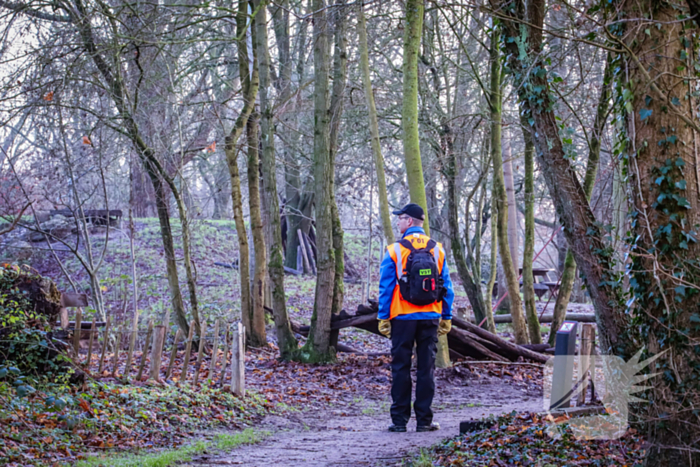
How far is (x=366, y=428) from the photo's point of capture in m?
6.96

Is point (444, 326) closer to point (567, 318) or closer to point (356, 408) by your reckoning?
point (356, 408)

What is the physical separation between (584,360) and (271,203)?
6818mm

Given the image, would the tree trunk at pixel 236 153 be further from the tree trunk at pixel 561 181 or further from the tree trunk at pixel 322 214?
the tree trunk at pixel 561 181

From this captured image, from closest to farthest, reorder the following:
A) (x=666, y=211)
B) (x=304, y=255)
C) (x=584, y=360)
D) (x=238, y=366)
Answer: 1. (x=666, y=211)
2. (x=584, y=360)
3. (x=238, y=366)
4. (x=304, y=255)

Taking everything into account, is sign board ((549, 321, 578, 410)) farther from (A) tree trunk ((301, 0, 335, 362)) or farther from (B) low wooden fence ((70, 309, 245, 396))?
(A) tree trunk ((301, 0, 335, 362))

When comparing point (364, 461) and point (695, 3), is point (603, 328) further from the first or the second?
point (695, 3)

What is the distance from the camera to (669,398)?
152 inches

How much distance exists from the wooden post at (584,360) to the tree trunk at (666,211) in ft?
4.35

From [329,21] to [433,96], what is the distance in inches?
171

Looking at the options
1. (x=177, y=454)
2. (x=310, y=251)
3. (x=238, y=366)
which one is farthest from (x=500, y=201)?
(x=310, y=251)

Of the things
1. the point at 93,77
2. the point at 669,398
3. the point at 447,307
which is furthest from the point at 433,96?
the point at 669,398

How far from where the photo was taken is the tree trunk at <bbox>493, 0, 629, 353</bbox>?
16.2 ft

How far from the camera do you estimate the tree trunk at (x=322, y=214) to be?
1039 centimetres

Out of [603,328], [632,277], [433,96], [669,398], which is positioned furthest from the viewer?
[433,96]
